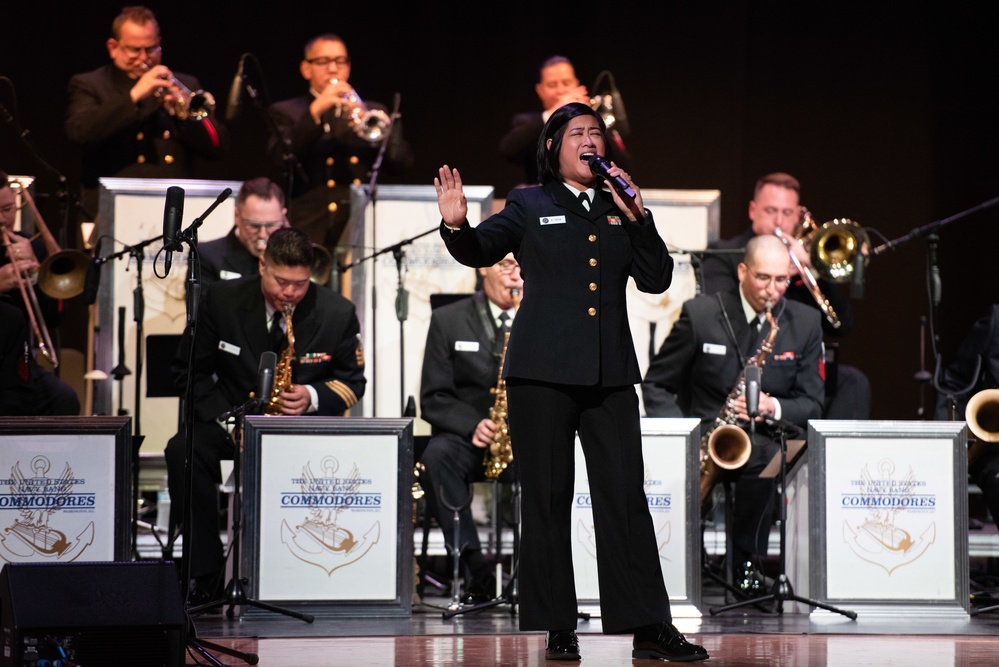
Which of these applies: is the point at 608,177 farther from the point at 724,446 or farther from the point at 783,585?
the point at 724,446

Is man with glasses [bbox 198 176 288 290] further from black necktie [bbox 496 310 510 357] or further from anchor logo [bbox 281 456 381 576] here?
anchor logo [bbox 281 456 381 576]

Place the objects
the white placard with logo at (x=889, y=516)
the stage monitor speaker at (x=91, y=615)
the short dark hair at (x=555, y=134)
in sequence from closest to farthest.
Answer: the stage monitor speaker at (x=91, y=615) < the short dark hair at (x=555, y=134) < the white placard with logo at (x=889, y=516)

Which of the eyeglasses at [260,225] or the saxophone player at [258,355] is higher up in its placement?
the eyeglasses at [260,225]

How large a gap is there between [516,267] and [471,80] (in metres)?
2.49

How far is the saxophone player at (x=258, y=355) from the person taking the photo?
562cm

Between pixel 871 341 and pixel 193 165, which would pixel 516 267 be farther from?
pixel 871 341

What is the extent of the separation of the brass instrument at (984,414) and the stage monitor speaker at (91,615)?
373cm

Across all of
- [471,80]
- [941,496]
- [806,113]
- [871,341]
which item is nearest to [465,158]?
[471,80]

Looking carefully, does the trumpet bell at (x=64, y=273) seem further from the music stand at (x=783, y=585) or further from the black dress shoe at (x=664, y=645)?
the black dress shoe at (x=664, y=645)

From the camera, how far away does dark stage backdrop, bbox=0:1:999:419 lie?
8.37 m

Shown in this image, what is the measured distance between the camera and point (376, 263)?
7062mm

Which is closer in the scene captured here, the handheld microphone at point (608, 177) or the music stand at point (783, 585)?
the handheld microphone at point (608, 177)

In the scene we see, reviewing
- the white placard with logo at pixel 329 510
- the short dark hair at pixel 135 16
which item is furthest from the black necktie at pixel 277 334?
the short dark hair at pixel 135 16

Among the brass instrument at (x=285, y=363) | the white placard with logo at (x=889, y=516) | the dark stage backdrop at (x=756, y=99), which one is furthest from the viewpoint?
the dark stage backdrop at (x=756, y=99)
